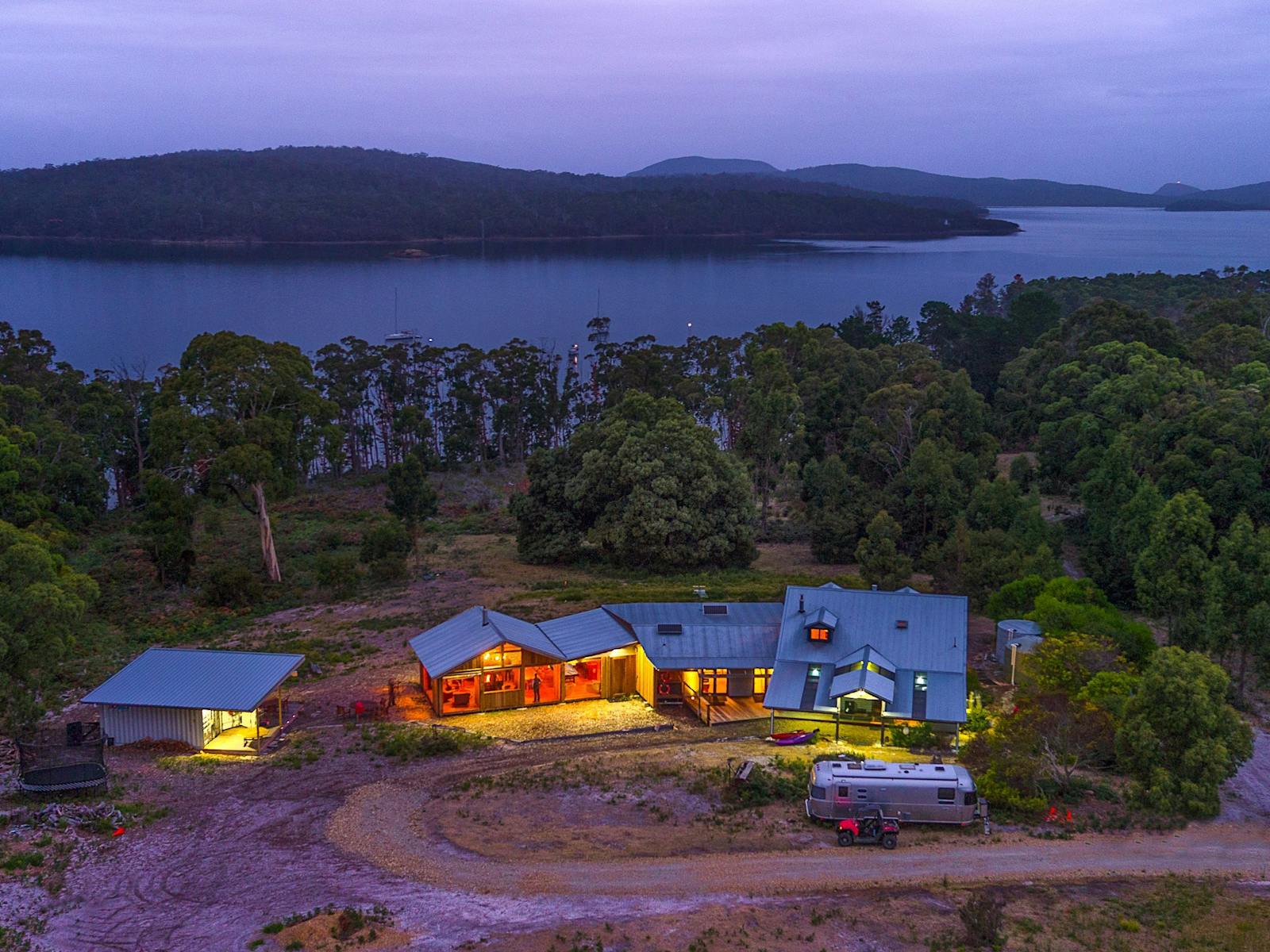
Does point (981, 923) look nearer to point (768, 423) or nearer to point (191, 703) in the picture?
point (191, 703)

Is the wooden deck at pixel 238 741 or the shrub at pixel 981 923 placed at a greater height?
the shrub at pixel 981 923

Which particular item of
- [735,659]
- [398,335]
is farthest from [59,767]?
[398,335]

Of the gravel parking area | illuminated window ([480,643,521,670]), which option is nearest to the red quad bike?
the gravel parking area

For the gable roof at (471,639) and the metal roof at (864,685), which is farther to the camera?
the gable roof at (471,639)

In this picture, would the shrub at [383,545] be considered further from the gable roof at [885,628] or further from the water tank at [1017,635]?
the water tank at [1017,635]

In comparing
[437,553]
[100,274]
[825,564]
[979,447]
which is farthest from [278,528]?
[100,274]

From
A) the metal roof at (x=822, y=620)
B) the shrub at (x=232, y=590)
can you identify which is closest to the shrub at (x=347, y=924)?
the metal roof at (x=822, y=620)
